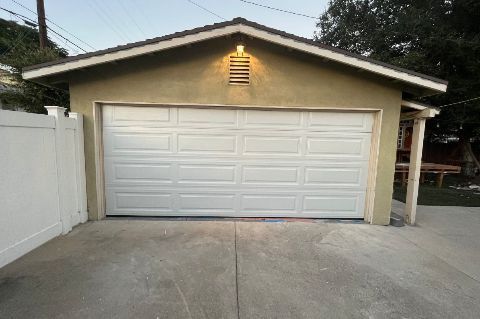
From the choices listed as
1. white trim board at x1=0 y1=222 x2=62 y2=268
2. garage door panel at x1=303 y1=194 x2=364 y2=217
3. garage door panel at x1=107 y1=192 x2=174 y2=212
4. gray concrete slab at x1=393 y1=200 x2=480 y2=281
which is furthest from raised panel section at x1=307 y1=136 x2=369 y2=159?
white trim board at x1=0 y1=222 x2=62 y2=268

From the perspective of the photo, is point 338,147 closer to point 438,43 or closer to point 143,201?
point 143,201

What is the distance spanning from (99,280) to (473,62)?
13994mm

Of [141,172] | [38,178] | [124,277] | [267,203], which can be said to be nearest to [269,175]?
[267,203]

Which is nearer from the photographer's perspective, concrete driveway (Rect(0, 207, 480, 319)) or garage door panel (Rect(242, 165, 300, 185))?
concrete driveway (Rect(0, 207, 480, 319))

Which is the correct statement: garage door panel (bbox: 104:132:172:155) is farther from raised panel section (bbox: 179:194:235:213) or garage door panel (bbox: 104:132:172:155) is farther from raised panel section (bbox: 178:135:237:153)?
raised panel section (bbox: 179:194:235:213)

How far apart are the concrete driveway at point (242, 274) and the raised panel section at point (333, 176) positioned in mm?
898

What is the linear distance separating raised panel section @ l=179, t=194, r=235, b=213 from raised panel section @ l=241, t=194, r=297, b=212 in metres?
0.28

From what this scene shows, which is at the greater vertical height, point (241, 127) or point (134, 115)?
point (134, 115)

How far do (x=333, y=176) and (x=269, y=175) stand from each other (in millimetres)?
1252

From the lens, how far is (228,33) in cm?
412

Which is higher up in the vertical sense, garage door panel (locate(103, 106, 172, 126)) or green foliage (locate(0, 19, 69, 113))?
green foliage (locate(0, 19, 69, 113))

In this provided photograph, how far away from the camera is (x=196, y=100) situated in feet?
15.0

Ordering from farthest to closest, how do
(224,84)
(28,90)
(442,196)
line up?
(442,196) → (28,90) → (224,84)

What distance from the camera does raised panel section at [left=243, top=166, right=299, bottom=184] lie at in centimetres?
493
